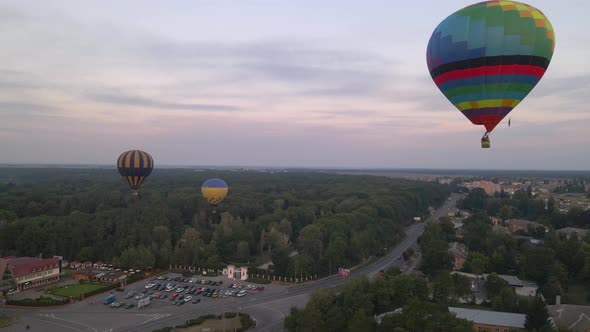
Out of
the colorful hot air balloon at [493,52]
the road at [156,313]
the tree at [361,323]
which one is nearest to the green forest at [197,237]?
the road at [156,313]

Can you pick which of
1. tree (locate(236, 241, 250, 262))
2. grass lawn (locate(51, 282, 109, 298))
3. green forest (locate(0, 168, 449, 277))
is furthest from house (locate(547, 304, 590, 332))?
grass lawn (locate(51, 282, 109, 298))

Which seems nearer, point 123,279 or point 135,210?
point 123,279

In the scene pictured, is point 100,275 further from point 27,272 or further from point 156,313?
point 156,313

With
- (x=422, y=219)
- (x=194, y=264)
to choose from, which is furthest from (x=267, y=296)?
(x=422, y=219)

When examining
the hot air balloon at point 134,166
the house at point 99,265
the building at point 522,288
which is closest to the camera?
the building at point 522,288

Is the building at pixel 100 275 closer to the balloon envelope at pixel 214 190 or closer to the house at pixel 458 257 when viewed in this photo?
the balloon envelope at pixel 214 190

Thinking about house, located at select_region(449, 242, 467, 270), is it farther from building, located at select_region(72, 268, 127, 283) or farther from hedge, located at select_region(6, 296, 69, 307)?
hedge, located at select_region(6, 296, 69, 307)

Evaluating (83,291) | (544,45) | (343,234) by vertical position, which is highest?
(544,45)

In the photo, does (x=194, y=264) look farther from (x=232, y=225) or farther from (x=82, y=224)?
(x=82, y=224)
